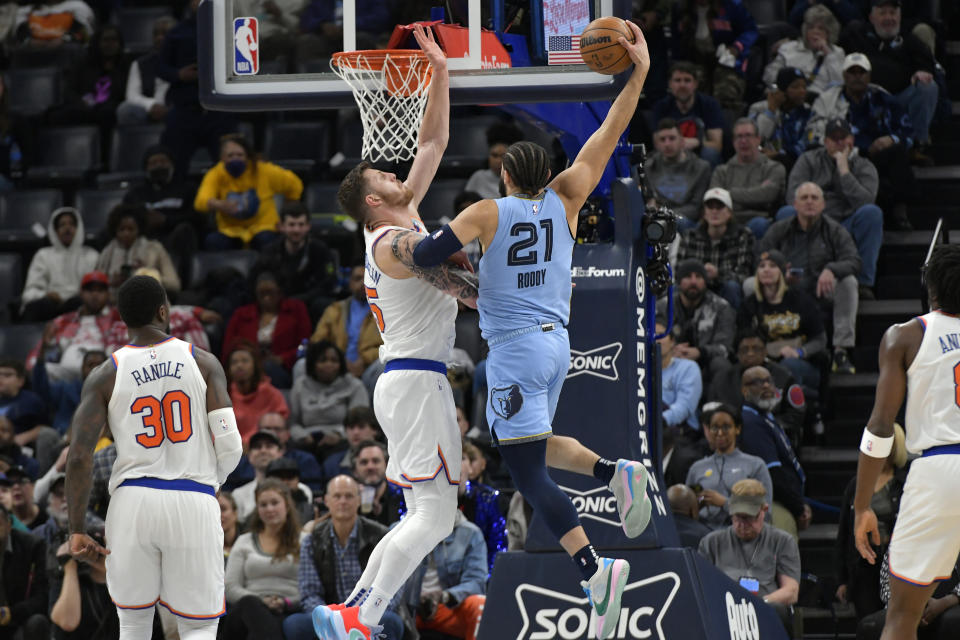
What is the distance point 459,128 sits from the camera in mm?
16516

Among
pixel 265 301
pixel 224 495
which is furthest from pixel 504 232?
pixel 265 301

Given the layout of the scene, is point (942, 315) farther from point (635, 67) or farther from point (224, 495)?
point (224, 495)

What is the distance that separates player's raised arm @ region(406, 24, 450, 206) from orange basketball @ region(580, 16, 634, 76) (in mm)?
753

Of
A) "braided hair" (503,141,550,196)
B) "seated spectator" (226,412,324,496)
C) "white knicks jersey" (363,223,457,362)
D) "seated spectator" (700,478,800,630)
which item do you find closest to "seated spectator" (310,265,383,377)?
"seated spectator" (226,412,324,496)

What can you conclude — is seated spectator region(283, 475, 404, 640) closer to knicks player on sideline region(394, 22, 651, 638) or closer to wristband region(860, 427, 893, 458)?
knicks player on sideline region(394, 22, 651, 638)

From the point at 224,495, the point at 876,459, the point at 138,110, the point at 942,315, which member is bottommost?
the point at 224,495

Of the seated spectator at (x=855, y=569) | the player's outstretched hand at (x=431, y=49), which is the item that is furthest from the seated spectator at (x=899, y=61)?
the player's outstretched hand at (x=431, y=49)

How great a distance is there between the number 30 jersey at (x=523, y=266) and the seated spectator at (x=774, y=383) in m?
5.15

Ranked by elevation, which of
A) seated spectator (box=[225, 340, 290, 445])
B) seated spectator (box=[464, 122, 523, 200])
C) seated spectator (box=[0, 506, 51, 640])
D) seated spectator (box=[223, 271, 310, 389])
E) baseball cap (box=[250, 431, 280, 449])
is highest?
seated spectator (box=[464, 122, 523, 200])

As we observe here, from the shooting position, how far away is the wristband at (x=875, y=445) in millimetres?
7738

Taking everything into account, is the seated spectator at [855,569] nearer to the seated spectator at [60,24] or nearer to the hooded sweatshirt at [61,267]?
the hooded sweatshirt at [61,267]

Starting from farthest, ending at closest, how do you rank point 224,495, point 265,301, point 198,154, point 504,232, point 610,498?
point 198,154 < point 265,301 < point 224,495 < point 610,498 < point 504,232

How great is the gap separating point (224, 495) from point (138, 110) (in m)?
7.68

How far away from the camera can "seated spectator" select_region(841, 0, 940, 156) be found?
15648 millimetres
